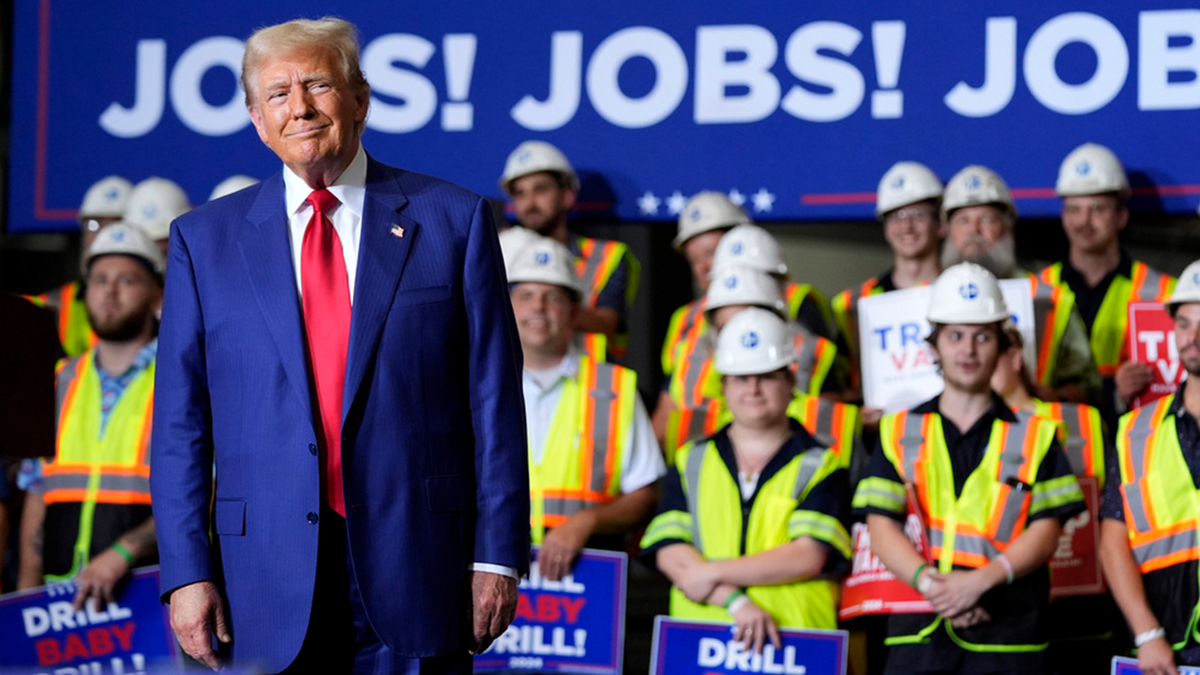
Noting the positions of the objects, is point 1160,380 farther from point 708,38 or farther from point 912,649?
point 708,38

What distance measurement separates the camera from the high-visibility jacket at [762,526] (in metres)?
6.04

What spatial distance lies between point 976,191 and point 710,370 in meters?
1.55

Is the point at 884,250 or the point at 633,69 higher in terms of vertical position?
the point at 633,69

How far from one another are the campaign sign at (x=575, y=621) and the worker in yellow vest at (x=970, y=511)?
1.01m

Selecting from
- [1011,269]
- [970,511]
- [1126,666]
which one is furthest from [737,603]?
[1011,269]

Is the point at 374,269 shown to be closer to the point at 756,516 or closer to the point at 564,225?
the point at 756,516

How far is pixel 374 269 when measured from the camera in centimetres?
300

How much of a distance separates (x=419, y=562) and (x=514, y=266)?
4016 millimetres

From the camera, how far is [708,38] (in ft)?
28.4

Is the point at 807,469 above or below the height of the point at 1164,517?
above

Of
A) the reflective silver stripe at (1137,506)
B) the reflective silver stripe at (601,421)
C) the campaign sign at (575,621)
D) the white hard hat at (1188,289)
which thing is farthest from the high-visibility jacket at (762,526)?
the white hard hat at (1188,289)

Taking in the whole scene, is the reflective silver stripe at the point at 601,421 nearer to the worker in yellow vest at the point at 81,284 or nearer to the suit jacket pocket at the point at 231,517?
the worker in yellow vest at the point at 81,284

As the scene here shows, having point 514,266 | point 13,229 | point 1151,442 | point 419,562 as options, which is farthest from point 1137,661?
point 13,229

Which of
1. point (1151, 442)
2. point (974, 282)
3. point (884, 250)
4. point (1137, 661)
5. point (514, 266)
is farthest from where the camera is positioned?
point (884, 250)
